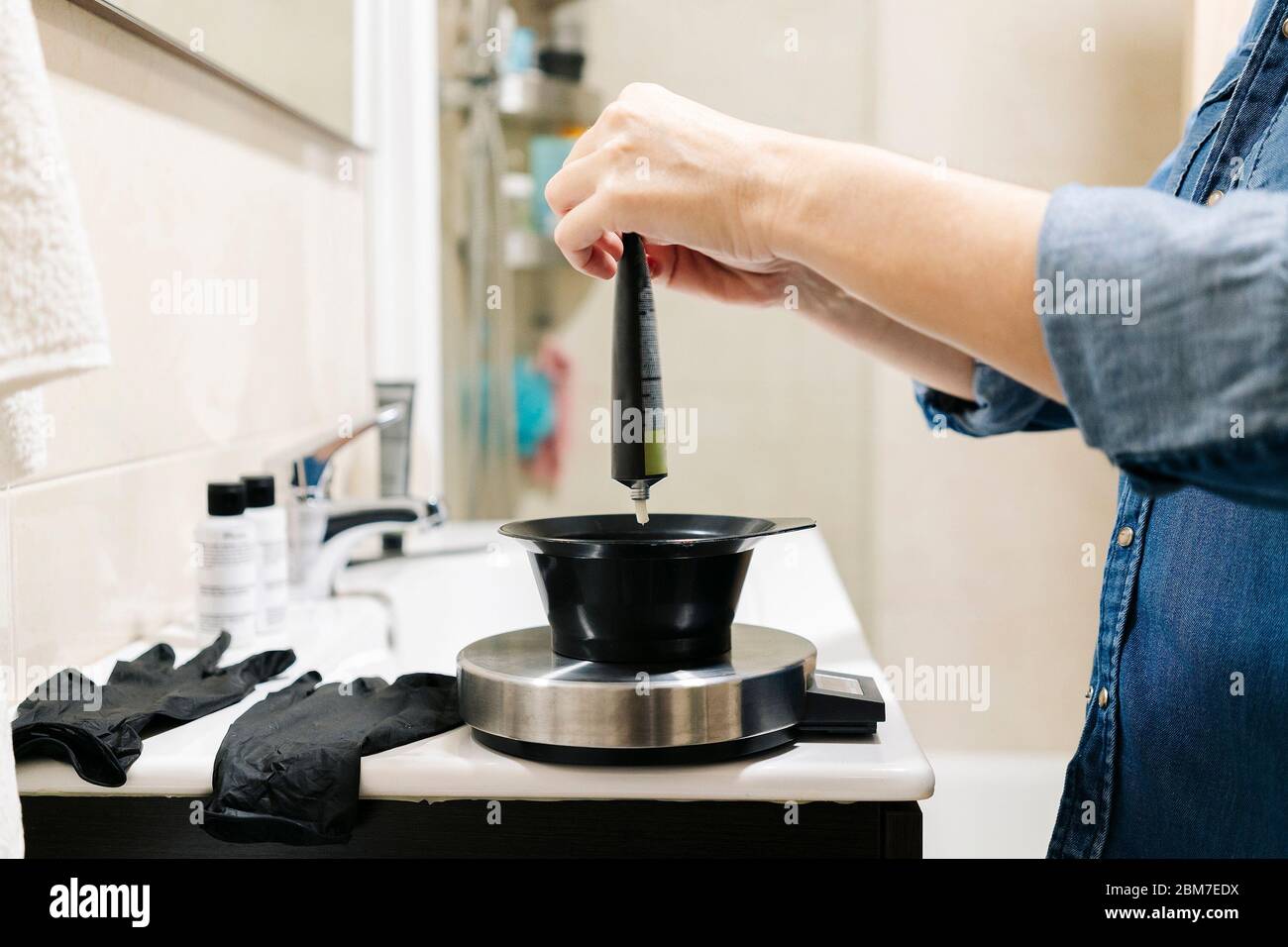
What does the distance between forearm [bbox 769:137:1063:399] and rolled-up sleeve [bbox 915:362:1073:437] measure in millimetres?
184

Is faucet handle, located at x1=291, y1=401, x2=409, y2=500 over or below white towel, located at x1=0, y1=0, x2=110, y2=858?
below

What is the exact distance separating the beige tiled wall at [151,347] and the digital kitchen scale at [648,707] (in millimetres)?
354

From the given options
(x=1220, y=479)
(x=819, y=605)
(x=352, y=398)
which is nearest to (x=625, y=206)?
(x=1220, y=479)

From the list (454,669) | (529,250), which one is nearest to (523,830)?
(454,669)

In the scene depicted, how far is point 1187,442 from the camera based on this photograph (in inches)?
16.7

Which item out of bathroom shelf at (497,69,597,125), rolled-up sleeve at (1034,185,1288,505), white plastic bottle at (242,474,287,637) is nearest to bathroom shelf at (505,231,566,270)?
bathroom shelf at (497,69,597,125)

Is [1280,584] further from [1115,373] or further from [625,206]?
[625,206]

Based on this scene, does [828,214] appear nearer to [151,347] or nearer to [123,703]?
[123,703]

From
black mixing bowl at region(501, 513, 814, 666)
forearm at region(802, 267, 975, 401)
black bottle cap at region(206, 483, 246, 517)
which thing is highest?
forearm at region(802, 267, 975, 401)

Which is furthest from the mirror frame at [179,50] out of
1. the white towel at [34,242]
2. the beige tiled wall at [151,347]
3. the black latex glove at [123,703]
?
the black latex glove at [123,703]

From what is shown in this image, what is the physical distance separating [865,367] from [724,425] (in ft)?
0.85

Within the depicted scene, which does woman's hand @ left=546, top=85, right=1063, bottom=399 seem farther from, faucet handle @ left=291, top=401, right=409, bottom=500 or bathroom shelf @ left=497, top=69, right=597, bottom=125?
bathroom shelf @ left=497, top=69, right=597, bottom=125

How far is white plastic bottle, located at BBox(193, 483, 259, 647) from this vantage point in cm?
86

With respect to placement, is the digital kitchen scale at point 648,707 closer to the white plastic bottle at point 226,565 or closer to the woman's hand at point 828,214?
the woman's hand at point 828,214
